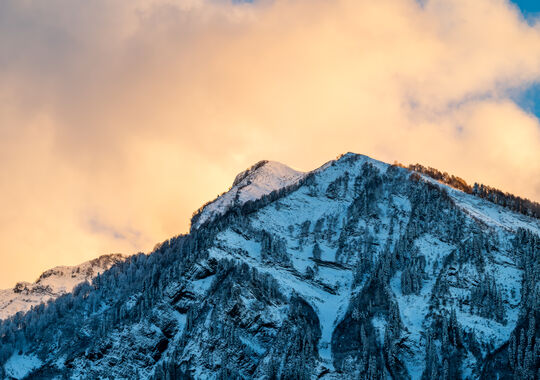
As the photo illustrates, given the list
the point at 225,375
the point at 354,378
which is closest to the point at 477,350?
the point at 354,378

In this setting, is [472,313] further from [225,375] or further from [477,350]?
[225,375]

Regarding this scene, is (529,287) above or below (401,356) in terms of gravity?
above

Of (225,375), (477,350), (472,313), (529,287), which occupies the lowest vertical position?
(225,375)

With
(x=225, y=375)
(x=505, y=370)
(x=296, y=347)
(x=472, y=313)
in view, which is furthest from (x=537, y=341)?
(x=225, y=375)

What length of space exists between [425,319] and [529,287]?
33.3 metres

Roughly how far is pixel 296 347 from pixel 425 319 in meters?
40.9

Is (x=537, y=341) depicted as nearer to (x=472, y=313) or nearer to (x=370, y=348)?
(x=472, y=313)

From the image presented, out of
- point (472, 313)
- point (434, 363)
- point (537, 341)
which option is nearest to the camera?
point (537, 341)

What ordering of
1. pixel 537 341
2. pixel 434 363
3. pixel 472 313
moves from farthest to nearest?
pixel 472 313 < pixel 434 363 < pixel 537 341

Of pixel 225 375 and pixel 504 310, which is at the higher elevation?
pixel 504 310

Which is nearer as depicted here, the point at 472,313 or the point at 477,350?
the point at 477,350

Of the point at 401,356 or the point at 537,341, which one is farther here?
the point at 401,356

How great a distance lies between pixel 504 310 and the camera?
197375 millimetres

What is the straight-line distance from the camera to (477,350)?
186 metres
